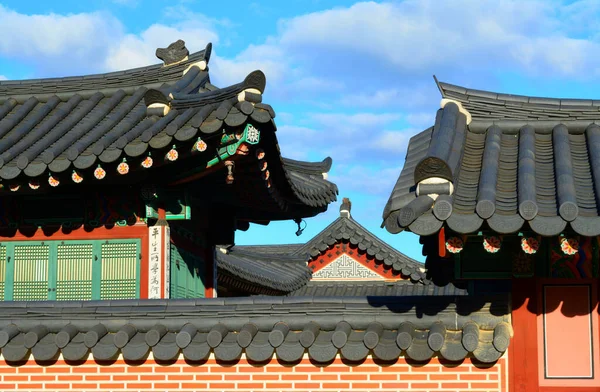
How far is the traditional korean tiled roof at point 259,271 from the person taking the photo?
20906mm

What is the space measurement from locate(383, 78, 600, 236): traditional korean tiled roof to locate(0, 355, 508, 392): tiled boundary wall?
1623mm

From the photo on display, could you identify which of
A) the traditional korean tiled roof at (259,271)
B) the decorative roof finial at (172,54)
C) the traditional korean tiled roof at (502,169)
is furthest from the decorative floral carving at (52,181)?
the traditional korean tiled roof at (259,271)

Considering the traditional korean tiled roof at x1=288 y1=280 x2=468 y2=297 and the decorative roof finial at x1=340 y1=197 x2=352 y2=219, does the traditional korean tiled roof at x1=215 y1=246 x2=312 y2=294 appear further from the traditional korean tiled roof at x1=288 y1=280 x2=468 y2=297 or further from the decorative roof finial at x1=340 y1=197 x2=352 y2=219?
the decorative roof finial at x1=340 y1=197 x2=352 y2=219

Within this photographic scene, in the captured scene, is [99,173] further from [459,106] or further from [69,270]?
[459,106]

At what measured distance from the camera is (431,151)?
8.89 metres

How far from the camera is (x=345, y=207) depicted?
33594 millimetres

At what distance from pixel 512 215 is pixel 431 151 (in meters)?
1.47

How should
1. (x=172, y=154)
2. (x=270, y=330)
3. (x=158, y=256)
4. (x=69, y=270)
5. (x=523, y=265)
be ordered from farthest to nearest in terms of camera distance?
(x=69, y=270)
(x=158, y=256)
(x=172, y=154)
(x=270, y=330)
(x=523, y=265)

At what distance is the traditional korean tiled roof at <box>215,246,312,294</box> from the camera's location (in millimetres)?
20906

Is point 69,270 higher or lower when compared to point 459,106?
lower

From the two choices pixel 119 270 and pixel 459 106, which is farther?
pixel 119 270

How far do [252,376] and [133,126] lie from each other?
4.39m

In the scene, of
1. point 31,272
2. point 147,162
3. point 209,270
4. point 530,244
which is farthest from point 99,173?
point 530,244

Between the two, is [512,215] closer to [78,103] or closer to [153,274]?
[153,274]
